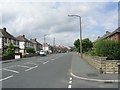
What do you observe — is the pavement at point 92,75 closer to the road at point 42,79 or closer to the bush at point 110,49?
the road at point 42,79

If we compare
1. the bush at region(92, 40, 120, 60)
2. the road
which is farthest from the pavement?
the bush at region(92, 40, 120, 60)

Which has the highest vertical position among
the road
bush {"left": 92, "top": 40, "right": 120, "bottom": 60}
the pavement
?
bush {"left": 92, "top": 40, "right": 120, "bottom": 60}

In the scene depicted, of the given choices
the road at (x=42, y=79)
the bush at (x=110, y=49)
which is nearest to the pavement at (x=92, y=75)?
the road at (x=42, y=79)

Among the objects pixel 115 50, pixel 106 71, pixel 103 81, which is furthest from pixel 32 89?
pixel 115 50

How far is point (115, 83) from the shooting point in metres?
13.3

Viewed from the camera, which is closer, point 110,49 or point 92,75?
point 92,75

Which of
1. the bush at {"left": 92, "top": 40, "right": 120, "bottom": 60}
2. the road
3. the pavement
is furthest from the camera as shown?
the bush at {"left": 92, "top": 40, "right": 120, "bottom": 60}

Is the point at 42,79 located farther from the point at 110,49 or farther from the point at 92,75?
the point at 110,49

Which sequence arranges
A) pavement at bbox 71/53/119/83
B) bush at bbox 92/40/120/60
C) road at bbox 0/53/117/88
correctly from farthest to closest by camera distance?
bush at bbox 92/40/120/60
pavement at bbox 71/53/119/83
road at bbox 0/53/117/88

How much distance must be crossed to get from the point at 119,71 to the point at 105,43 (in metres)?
3.65

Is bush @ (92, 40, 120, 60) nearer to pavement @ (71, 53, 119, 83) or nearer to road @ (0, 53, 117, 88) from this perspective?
pavement @ (71, 53, 119, 83)

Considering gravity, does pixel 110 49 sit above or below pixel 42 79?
above

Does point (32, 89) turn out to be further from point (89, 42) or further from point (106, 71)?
point (89, 42)

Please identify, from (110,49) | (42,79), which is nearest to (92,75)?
(42,79)
